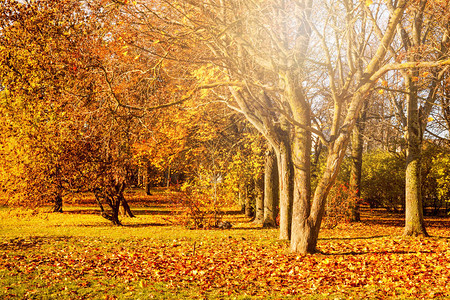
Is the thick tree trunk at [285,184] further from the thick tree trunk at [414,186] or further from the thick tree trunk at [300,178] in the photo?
the thick tree trunk at [414,186]

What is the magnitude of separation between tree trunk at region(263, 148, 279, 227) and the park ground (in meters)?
4.07

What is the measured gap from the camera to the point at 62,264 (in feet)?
26.1

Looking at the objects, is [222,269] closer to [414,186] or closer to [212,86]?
[212,86]

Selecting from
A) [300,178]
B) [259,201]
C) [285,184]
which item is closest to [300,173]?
[300,178]

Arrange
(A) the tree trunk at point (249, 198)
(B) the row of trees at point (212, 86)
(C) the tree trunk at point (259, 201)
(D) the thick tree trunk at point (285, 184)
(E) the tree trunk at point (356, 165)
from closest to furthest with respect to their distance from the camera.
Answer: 1. (B) the row of trees at point (212, 86)
2. (D) the thick tree trunk at point (285, 184)
3. (C) the tree trunk at point (259, 201)
4. (E) the tree trunk at point (356, 165)
5. (A) the tree trunk at point (249, 198)

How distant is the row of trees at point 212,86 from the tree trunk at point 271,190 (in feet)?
0.16

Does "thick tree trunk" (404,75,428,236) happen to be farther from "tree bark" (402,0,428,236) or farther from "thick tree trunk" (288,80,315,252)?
"thick tree trunk" (288,80,315,252)

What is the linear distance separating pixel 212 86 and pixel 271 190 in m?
7.45

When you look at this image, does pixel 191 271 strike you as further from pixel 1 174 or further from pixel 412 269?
pixel 1 174

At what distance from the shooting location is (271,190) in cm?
1543

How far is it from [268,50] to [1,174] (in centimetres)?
1248

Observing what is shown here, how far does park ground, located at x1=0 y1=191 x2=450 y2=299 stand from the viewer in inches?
235

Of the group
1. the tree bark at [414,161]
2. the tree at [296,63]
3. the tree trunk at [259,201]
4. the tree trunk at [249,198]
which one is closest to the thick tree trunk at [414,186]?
the tree bark at [414,161]

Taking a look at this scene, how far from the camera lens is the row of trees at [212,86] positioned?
28.5 ft
